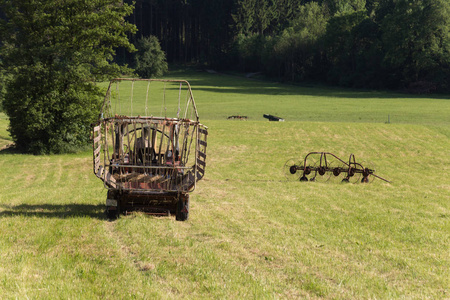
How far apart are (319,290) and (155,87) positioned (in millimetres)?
105481

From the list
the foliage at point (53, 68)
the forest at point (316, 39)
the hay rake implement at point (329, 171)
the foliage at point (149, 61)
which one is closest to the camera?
Result: the hay rake implement at point (329, 171)

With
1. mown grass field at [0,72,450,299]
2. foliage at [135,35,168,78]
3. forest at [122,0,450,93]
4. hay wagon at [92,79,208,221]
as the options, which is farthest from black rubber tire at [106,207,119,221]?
foliage at [135,35,168,78]

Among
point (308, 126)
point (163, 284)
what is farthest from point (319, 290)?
point (308, 126)

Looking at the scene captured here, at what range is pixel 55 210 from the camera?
13852 millimetres

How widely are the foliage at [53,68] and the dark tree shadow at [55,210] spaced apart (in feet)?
72.2

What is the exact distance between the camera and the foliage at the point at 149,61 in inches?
4852

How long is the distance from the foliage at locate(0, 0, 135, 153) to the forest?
7389cm

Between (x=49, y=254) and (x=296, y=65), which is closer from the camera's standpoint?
(x=49, y=254)

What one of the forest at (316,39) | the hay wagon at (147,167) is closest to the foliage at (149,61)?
the forest at (316,39)

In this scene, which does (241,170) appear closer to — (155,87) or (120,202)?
(120,202)

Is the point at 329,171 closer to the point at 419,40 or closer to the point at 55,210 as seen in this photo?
the point at 55,210

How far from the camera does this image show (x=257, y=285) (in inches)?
305

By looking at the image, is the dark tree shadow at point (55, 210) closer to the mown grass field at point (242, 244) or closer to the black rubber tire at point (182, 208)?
the mown grass field at point (242, 244)

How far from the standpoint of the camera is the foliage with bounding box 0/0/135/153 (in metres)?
35.0
